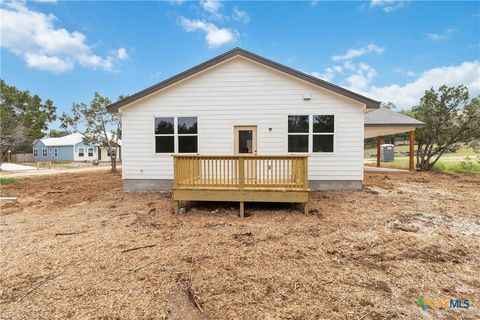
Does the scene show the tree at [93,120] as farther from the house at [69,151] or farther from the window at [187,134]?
the house at [69,151]

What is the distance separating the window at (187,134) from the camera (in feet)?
25.1

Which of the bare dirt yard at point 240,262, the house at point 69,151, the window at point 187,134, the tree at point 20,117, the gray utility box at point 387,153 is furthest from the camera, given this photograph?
the house at point 69,151

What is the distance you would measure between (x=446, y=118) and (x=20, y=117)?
27.9 m

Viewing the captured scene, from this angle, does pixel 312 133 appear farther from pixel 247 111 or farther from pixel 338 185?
pixel 247 111

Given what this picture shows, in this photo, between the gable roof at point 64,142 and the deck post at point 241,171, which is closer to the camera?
the deck post at point 241,171

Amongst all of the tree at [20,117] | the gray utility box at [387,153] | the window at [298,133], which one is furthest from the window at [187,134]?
the gray utility box at [387,153]

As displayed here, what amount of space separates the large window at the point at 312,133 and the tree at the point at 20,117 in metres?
17.3

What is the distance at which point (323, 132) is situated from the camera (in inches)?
291

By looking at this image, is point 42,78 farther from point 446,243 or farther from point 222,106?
point 446,243

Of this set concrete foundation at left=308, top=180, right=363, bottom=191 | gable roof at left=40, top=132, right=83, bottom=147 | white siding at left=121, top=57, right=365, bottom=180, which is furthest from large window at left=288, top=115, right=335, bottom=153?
gable roof at left=40, top=132, right=83, bottom=147

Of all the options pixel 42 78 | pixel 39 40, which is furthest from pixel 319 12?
pixel 42 78

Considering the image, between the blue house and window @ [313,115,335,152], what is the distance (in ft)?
111

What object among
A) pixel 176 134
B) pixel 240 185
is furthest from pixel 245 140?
pixel 240 185

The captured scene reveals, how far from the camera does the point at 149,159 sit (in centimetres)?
779
